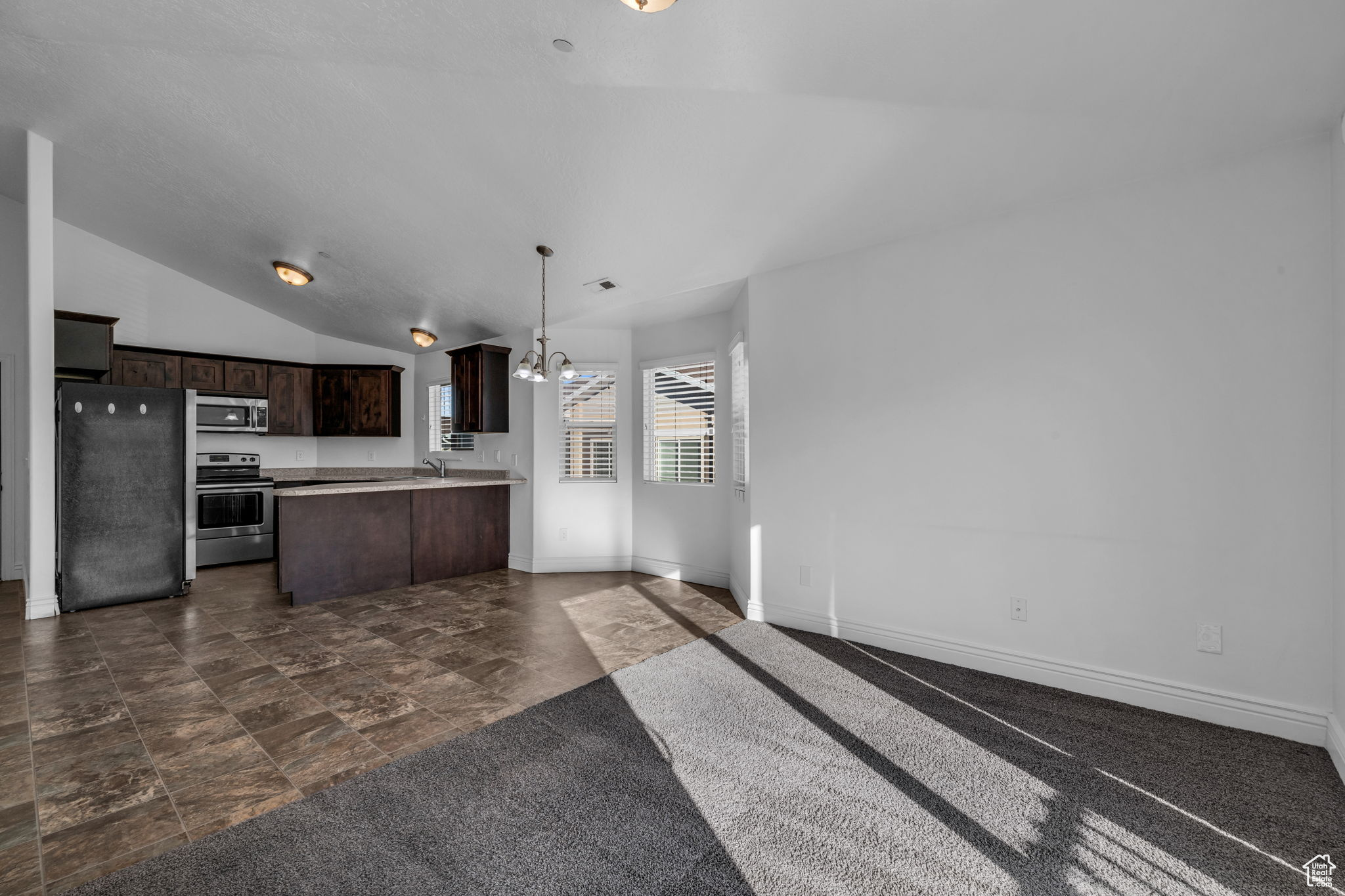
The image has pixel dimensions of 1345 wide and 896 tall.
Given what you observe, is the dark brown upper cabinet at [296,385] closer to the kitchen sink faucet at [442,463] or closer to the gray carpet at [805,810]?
the kitchen sink faucet at [442,463]

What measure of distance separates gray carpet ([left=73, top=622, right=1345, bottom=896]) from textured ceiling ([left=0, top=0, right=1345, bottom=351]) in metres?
2.43

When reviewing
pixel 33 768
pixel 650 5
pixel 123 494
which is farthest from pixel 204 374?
pixel 650 5

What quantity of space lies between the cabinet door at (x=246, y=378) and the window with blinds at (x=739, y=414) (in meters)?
5.09

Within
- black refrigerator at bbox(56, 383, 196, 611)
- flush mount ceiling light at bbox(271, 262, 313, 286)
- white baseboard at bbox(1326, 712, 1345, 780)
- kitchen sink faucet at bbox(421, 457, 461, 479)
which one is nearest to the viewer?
white baseboard at bbox(1326, 712, 1345, 780)

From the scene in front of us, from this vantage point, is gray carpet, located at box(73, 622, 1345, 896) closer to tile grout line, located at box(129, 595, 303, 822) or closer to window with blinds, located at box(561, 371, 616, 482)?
tile grout line, located at box(129, 595, 303, 822)

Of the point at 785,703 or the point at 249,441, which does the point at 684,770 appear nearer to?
the point at 785,703

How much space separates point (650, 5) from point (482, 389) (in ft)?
14.0

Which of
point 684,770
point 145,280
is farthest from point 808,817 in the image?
point 145,280

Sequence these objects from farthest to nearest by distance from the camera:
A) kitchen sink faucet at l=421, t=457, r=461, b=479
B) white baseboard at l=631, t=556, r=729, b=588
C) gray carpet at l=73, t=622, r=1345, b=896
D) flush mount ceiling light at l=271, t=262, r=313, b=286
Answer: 1. kitchen sink faucet at l=421, t=457, r=461, b=479
2. white baseboard at l=631, t=556, r=729, b=588
3. flush mount ceiling light at l=271, t=262, r=313, b=286
4. gray carpet at l=73, t=622, r=1345, b=896

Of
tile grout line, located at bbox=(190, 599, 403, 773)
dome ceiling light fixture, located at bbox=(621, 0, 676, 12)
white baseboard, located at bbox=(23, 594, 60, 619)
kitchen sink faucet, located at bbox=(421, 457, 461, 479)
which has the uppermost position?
dome ceiling light fixture, located at bbox=(621, 0, 676, 12)

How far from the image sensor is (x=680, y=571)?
5.20 m

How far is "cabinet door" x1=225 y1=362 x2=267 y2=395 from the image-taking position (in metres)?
6.01

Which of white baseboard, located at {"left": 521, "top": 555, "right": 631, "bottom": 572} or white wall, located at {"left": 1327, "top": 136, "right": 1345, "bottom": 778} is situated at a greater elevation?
white wall, located at {"left": 1327, "top": 136, "right": 1345, "bottom": 778}

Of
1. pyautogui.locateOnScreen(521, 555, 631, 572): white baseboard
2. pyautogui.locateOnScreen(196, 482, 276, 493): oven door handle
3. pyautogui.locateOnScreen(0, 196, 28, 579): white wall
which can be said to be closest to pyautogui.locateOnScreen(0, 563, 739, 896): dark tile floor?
pyautogui.locateOnScreen(0, 196, 28, 579): white wall
